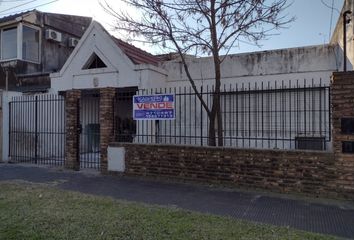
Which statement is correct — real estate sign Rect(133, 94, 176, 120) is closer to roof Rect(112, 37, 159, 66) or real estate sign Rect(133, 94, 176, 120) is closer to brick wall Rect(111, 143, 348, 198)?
brick wall Rect(111, 143, 348, 198)

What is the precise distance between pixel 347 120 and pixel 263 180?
212 cm

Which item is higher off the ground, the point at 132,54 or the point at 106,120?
the point at 132,54

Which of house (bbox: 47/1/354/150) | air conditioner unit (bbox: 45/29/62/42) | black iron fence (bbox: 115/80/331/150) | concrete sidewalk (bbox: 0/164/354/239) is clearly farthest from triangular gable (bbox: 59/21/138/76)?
air conditioner unit (bbox: 45/29/62/42)

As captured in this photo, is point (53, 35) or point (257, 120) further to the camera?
point (53, 35)

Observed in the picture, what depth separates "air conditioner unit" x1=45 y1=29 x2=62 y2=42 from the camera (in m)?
19.6

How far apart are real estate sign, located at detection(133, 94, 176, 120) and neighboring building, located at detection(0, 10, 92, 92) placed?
26.2 ft

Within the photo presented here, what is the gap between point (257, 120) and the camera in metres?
11.7

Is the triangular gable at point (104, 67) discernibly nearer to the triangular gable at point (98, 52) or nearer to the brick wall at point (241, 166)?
the triangular gable at point (98, 52)

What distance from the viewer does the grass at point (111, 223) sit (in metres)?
5.02

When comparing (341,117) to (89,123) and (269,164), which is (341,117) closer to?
(269,164)

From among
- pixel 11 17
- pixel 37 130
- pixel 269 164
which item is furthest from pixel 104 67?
pixel 11 17

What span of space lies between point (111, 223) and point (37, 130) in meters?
9.43

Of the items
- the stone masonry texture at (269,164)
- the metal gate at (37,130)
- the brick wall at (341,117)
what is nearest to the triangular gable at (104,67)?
the metal gate at (37,130)

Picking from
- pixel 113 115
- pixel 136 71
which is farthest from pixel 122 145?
pixel 136 71
